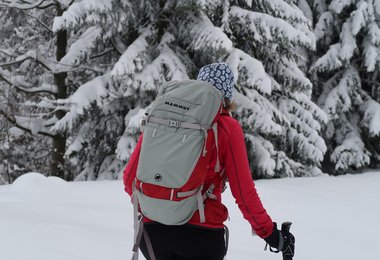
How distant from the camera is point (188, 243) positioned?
6.47 feet

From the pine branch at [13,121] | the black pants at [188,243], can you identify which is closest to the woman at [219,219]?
the black pants at [188,243]

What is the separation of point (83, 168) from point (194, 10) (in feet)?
16.7

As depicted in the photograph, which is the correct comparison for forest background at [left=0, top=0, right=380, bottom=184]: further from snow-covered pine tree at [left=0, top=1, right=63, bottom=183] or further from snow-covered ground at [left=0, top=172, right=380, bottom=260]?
snow-covered ground at [left=0, top=172, right=380, bottom=260]

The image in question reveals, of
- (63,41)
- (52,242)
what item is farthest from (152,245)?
(63,41)

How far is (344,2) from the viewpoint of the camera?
44.0 ft

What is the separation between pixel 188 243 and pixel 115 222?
290 centimetres

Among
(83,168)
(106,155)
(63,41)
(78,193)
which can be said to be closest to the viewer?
(78,193)

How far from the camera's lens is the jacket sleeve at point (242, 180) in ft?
6.37

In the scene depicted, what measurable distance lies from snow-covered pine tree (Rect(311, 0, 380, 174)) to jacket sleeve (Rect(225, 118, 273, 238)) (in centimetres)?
1189

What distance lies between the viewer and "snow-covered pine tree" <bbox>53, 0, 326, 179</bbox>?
8500 mm

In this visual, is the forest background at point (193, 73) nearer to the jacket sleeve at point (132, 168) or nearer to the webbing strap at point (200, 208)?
the jacket sleeve at point (132, 168)

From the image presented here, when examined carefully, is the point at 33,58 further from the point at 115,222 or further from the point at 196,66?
the point at 115,222

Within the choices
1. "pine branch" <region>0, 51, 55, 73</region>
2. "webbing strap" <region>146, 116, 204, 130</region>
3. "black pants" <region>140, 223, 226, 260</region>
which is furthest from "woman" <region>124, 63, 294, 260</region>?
"pine branch" <region>0, 51, 55, 73</region>

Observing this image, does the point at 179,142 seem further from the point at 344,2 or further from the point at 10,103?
the point at 344,2
